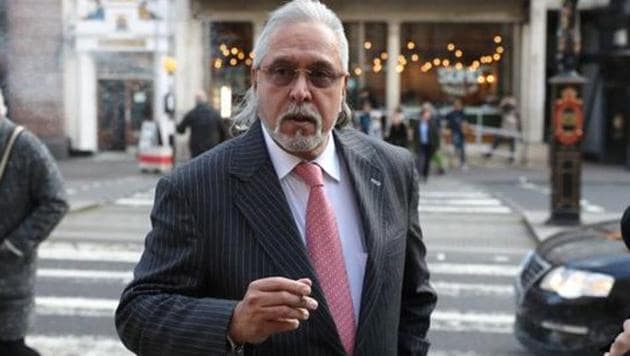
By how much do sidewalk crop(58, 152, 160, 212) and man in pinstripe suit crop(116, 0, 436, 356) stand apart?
13.2 meters

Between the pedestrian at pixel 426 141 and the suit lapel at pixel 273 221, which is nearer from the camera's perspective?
the suit lapel at pixel 273 221

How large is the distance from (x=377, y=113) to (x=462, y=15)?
11.9 feet

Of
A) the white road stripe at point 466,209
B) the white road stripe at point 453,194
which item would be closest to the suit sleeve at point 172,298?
the white road stripe at point 466,209

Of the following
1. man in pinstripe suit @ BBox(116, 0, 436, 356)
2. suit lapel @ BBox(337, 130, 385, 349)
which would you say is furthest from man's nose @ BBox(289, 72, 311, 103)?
suit lapel @ BBox(337, 130, 385, 349)

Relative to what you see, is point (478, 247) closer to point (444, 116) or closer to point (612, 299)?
point (612, 299)

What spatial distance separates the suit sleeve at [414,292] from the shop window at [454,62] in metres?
24.2

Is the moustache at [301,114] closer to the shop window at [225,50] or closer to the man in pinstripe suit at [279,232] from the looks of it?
the man in pinstripe suit at [279,232]

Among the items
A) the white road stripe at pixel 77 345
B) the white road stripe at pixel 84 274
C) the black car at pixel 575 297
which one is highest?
the black car at pixel 575 297

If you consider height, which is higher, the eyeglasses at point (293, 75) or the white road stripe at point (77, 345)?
the eyeglasses at point (293, 75)

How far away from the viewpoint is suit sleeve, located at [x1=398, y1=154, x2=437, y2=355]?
2676 mm

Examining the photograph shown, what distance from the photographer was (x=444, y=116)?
26.0 metres

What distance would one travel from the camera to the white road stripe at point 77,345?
274 inches

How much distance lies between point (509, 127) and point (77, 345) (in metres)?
19.9

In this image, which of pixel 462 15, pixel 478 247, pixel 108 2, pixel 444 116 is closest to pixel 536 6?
pixel 462 15
